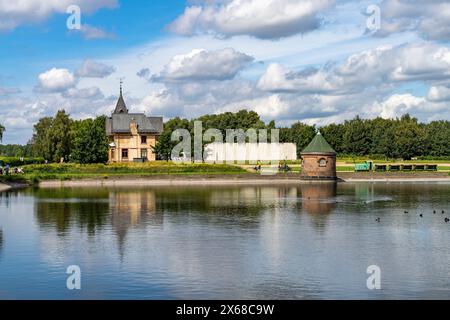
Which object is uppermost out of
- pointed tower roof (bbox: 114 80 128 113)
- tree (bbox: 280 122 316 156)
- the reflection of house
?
pointed tower roof (bbox: 114 80 128 113)

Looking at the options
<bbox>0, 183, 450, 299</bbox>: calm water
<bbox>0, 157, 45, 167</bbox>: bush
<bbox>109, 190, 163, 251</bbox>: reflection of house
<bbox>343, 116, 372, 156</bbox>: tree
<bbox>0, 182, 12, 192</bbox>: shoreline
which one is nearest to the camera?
<bbox>0, 183, 450, 299</bbox>: calm water

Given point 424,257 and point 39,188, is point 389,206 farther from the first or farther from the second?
point 39,188

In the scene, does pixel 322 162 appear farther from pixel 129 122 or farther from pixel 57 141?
pixel 57 141

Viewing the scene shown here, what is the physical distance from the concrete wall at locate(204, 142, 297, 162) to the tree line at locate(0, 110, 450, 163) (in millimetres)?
8357

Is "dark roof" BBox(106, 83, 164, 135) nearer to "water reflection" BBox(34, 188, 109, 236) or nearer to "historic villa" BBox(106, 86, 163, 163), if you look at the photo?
"historic villa" BBox(106, 86, 163, 163)

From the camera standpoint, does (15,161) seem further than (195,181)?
Yes

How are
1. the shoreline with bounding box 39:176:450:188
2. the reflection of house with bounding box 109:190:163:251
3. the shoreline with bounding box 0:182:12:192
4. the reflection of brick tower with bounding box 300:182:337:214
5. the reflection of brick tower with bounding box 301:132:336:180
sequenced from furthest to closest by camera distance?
the reflection of brick tower with bounding box 301:132:336:180 → the shoreline with bounding box 39:176:450:188 → the shoreline with bounding box 0:182:12:192 → the reflection of brick tower with bounding box 300:182:337:214 → the reflection of house with bounding box 109:190:163:251

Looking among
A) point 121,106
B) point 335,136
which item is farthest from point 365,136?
point 121,106

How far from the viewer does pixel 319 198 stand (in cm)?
5594

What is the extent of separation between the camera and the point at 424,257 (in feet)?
91.6

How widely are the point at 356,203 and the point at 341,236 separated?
17.8m

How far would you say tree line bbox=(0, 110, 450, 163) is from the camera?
366 ft

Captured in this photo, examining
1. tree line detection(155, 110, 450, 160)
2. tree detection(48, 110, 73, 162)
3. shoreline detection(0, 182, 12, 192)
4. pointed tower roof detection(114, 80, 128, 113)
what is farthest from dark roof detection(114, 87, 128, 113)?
shoreline detection(0, 182, 12, 192)

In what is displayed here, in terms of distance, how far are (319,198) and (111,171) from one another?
110 feet
